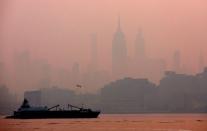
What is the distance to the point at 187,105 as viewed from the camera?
3.15 m

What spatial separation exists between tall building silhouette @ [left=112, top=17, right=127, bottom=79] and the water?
334mm

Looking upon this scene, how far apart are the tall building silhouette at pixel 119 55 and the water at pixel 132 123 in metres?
0.33

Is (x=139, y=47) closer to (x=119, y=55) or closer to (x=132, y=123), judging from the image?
(x=119, y=55)

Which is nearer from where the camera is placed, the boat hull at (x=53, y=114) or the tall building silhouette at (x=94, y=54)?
the boat hull at (x=53, y=114)

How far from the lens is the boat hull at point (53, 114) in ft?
10.4

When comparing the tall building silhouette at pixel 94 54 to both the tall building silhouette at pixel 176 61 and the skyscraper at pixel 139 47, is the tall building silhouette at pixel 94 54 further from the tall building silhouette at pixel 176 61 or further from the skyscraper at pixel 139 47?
the tall building silhouette at pixel 176 61

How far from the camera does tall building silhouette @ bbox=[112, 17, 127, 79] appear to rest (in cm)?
323

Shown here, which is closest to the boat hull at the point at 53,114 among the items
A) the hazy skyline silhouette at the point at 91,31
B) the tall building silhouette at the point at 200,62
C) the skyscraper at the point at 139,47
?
the hazy skyline silhouette at the point at 91,31

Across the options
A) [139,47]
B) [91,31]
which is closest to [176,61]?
[139,47]

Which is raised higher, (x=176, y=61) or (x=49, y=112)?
(x=176, y=61)

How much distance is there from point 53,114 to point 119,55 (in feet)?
2.26

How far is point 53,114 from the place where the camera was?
10.5ft

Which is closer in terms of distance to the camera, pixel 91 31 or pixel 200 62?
pixel 200 62

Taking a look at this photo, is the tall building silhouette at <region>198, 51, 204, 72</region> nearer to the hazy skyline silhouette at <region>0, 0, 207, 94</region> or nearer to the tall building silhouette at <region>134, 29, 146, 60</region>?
the hazy skyline silhouette at <region>0, 0, 207, 94</region>
